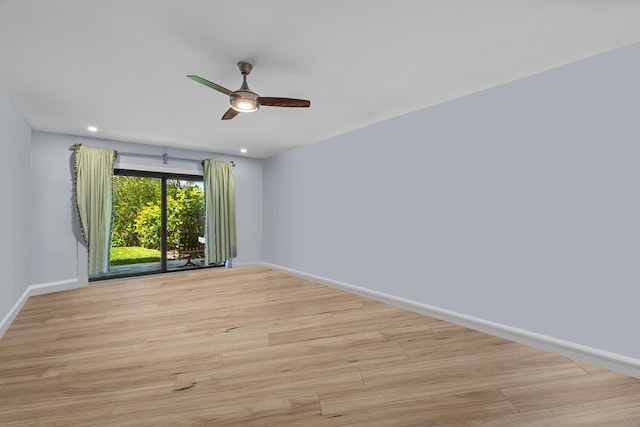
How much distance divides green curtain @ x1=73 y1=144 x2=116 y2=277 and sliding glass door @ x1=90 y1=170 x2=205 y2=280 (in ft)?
0.83

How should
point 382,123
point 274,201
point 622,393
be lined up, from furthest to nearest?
point 274,201, point 382,123, point 622,393

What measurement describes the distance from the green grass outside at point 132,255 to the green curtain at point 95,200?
0.36 metres

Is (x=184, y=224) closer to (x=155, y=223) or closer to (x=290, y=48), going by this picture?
(x=155, y=223)

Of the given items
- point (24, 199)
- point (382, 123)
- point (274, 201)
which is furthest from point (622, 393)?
point (24, 199)

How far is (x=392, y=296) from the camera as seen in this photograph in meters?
3.22

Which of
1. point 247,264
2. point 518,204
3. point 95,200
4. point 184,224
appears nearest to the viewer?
point 518,204

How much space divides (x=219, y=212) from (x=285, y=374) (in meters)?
3.78

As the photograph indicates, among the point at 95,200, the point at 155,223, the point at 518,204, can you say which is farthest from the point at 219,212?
the point at 518,204

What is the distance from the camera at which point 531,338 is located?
2193 mm

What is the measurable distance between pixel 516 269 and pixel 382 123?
213 centimetres

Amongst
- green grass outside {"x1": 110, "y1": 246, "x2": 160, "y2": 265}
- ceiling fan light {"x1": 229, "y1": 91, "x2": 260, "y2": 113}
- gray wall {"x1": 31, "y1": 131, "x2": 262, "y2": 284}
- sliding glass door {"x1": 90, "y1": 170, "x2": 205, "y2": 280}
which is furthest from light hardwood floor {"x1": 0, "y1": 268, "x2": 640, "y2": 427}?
ceiling fan light {"x1": 229, "y1": 91, "x2": 260, "y2": 113}

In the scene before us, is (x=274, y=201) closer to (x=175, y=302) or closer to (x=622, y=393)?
(x=175, y=302)

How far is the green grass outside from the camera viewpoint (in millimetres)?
4340

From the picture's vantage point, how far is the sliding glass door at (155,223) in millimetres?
4359
